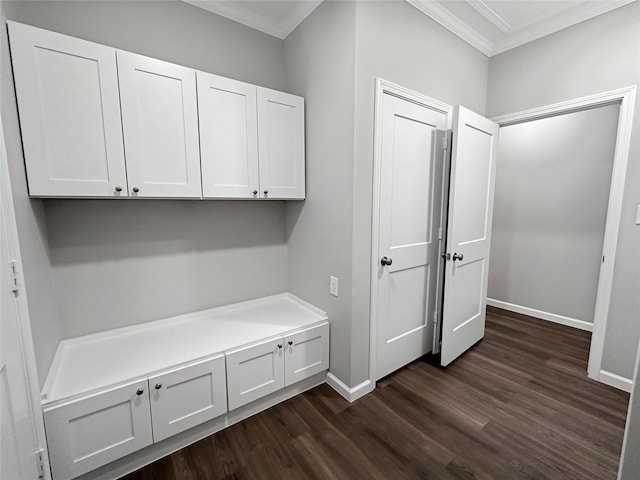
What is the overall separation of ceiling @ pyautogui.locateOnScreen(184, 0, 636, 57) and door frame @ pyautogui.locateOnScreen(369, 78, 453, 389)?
60 cm

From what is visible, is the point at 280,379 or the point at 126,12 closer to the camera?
the point at 126,12

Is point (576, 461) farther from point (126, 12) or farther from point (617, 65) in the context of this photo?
point (126, 12)

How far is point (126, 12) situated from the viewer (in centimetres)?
163

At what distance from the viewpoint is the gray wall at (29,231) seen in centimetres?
112

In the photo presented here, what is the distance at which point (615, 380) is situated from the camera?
2039 millimetres

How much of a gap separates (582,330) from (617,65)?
256 centimetres

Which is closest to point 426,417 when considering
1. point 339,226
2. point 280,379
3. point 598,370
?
point 280,379

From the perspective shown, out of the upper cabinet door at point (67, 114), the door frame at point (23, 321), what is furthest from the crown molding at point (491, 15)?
the door frame at point (23, 321)

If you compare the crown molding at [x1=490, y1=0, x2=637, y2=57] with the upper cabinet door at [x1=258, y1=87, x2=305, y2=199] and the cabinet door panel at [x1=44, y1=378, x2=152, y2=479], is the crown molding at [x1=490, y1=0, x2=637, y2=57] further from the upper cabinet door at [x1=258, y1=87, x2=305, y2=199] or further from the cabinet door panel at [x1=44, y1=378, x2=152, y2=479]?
the cabinet door panel at [x1=44, y1=378, x2=152, y2=479]

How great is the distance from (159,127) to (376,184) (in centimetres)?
134

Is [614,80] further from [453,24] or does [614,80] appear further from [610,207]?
[453,24]

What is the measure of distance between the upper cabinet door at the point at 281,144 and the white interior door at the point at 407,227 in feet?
2.04

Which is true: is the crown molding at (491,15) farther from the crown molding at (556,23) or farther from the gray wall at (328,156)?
the gray wall at (328,156)

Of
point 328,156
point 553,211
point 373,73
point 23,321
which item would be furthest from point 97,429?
point 553,211
